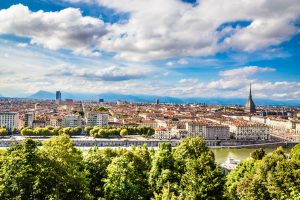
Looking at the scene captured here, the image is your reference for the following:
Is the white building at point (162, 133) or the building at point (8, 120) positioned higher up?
the building at point (8, 120)

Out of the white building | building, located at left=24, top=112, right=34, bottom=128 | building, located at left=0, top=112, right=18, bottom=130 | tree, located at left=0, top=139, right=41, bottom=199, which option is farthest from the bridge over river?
tree, located at left=0, top=139, right=41, bottom=199

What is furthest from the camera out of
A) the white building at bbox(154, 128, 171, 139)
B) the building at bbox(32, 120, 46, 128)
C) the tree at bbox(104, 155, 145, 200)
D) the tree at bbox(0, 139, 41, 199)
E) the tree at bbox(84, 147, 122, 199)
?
the building at bbox(32, 120, 46, 128)

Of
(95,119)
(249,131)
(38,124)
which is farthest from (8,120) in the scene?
(249,131)

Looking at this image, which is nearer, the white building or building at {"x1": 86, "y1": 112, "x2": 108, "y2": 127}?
the white building

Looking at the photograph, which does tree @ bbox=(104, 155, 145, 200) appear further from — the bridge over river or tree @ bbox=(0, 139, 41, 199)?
the bridge over river

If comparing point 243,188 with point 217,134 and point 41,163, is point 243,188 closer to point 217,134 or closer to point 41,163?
point 41,163

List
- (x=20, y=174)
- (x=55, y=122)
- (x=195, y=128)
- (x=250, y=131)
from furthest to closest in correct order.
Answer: (x=55, y=122), (x=250, y=131), (x=195, y=128), (x=20, y=174)

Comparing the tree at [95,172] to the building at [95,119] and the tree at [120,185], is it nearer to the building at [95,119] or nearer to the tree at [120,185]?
the tree at [120,185]

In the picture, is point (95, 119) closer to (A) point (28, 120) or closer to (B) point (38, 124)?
(B) point (38, 124)

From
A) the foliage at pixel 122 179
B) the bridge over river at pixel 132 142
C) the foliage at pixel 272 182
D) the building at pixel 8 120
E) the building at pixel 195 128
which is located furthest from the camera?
the building at pixel 8 120

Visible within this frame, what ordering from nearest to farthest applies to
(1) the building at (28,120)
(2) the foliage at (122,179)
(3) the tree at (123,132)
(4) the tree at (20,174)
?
1. (4) the tree at (20,174)
2. (2) the foliage at (122,179)
3. (3) the tree at (123,132)
4. (1) the building at (28,120)

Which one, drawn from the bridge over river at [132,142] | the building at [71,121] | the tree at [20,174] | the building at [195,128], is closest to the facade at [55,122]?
the building at [71,121]

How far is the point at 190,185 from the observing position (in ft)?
35.2

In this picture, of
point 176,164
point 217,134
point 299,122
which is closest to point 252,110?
point 299,122
